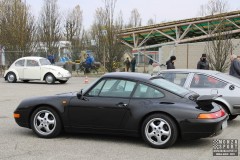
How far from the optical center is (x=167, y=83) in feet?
25.0

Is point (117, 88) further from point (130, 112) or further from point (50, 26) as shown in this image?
point (50, 26)

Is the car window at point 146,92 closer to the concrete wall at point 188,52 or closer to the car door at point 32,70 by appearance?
the car door at point 32,70

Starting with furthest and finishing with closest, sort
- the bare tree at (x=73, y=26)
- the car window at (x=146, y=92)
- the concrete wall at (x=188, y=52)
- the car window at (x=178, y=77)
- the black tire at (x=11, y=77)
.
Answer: the bare tree at (x=73, y=26) → the concrete wall at (x=188, y=52) → the black tire at (x=11, y=77) → the car window at (x=178, y=77) → the car window at (x=146, y=92)

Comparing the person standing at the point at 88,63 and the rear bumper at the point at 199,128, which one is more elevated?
the person standing at the point at 88,63

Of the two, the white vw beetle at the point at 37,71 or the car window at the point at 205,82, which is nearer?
the car window at the point at 205,82

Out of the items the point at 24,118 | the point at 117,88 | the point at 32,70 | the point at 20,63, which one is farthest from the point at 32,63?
the point at 117,88

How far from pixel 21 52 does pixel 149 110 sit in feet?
87.3

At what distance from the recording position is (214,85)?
31.0 ft

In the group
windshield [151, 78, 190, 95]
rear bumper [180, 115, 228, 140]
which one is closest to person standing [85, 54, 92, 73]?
windshield [151, 78, 190, 95]

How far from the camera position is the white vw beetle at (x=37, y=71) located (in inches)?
888

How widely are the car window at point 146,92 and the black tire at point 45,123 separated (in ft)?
Result: 5.07

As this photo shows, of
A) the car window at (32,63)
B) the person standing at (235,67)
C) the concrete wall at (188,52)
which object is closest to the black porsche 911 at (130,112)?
the person standing at (235,67)

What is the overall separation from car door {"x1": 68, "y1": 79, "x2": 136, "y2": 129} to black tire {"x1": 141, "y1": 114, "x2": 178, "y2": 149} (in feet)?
1.62

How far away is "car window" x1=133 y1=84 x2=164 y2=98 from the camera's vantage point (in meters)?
7.12
